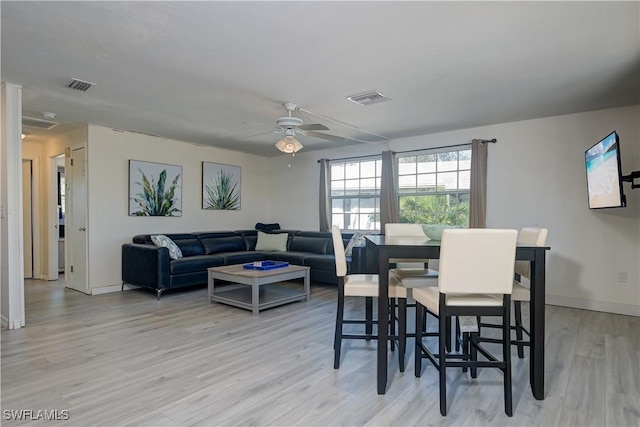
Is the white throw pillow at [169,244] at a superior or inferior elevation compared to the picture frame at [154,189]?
inferior

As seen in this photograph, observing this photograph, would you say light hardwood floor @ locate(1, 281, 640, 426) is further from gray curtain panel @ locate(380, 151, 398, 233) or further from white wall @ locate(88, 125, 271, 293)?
gray curtain panel @ locate(380, 151, 398, 233)

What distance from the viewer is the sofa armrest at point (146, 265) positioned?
4781 mm

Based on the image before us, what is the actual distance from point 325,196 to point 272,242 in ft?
4.40

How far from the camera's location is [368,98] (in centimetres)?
386

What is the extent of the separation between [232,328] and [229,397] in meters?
1.39

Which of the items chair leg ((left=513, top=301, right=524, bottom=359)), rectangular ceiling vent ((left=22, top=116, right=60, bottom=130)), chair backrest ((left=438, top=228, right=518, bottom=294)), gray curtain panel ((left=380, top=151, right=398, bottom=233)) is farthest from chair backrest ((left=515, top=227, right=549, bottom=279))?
rectangular ceiling vent ((left=22, top=116, right=60, bottom=130))

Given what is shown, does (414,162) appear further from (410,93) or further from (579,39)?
(579,39)

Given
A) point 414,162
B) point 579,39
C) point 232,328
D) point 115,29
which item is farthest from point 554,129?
point 115,29

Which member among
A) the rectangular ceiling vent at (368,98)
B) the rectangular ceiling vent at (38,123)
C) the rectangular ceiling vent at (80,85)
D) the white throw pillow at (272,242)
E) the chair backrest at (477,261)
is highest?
the rectangular ceiling vent at (80,85)

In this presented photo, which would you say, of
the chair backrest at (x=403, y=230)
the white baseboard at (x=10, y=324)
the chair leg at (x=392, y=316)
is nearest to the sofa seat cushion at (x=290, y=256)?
the chair backrest at (x=403, y=230)

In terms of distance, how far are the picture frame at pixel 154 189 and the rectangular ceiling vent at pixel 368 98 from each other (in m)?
3.64

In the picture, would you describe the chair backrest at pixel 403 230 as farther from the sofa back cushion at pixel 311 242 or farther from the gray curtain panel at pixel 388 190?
the sofa back cushion at pixel 311 242

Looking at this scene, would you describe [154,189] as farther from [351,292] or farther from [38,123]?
[351,292]

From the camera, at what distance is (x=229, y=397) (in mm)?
2197
